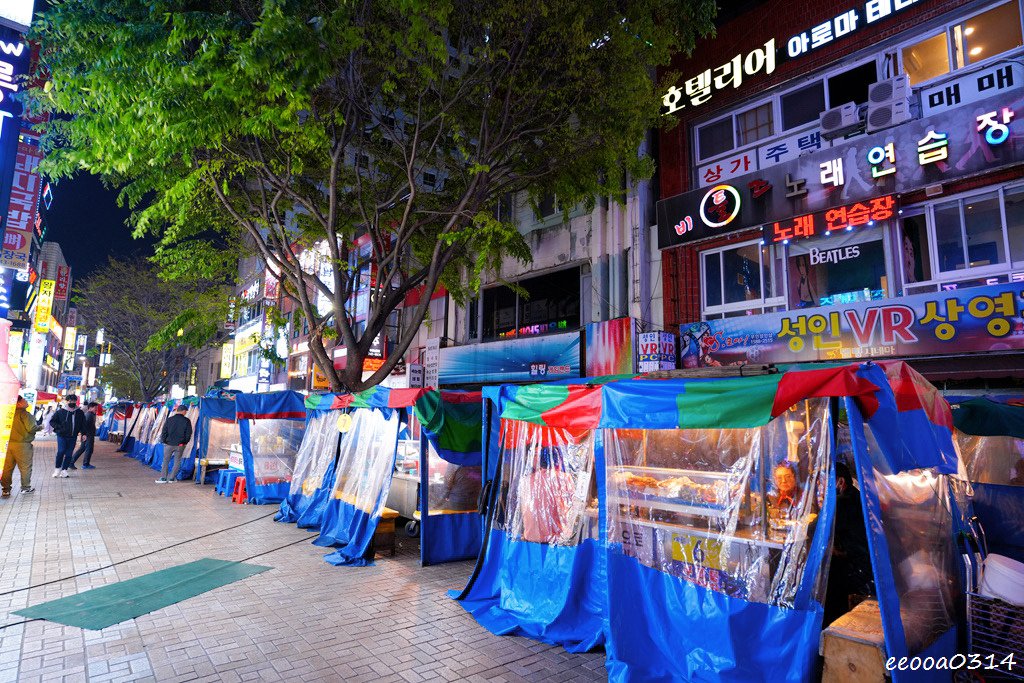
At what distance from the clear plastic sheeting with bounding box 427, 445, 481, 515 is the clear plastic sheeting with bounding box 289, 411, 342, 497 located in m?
2.63

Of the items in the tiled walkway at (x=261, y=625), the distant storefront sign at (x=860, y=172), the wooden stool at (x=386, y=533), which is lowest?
the tiled walkway at (x=261, y=625)

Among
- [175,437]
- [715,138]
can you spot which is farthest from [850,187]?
[175,437]

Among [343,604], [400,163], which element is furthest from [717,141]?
[343,604]

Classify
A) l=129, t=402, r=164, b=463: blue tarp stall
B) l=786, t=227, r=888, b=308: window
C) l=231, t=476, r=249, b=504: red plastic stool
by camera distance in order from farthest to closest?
1. l=129, t=402, r=164, b=463: blue tarp stall
2. l=231, t=476, r=249, b=504: red plastic stool
3. l=786, t=227, r=888, b=308: window

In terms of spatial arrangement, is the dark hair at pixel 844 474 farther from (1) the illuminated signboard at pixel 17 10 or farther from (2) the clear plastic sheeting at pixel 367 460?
(1) the illuminated signboard at pixel 17 10

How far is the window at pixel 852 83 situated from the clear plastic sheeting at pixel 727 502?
10.3 meters

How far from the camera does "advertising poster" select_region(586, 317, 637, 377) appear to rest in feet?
45.2

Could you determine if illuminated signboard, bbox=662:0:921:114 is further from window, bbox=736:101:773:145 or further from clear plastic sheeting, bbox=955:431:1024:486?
clear plastic sheeting, bbox=955:431:1024:486

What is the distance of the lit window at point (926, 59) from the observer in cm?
1071

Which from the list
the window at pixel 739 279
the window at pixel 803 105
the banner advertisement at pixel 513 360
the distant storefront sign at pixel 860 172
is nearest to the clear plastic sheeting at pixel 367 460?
the banner advertisement at pixel 513 360

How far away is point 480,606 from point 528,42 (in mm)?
9936

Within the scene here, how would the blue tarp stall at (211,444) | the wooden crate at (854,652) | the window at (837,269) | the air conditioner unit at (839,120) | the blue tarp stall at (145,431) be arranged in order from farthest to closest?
the blue tarp stall at (145,431)
the blue tarp stall at (211,444)
the air conditioner unit at (839,120)
the window at (837,269)
the wooden crate at (854,652)

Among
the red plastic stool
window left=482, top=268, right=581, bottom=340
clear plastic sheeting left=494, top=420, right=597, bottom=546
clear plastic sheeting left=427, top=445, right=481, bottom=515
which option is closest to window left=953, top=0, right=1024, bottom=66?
window left=482, top=268, right=581, bottom=340

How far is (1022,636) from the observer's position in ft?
13.5
